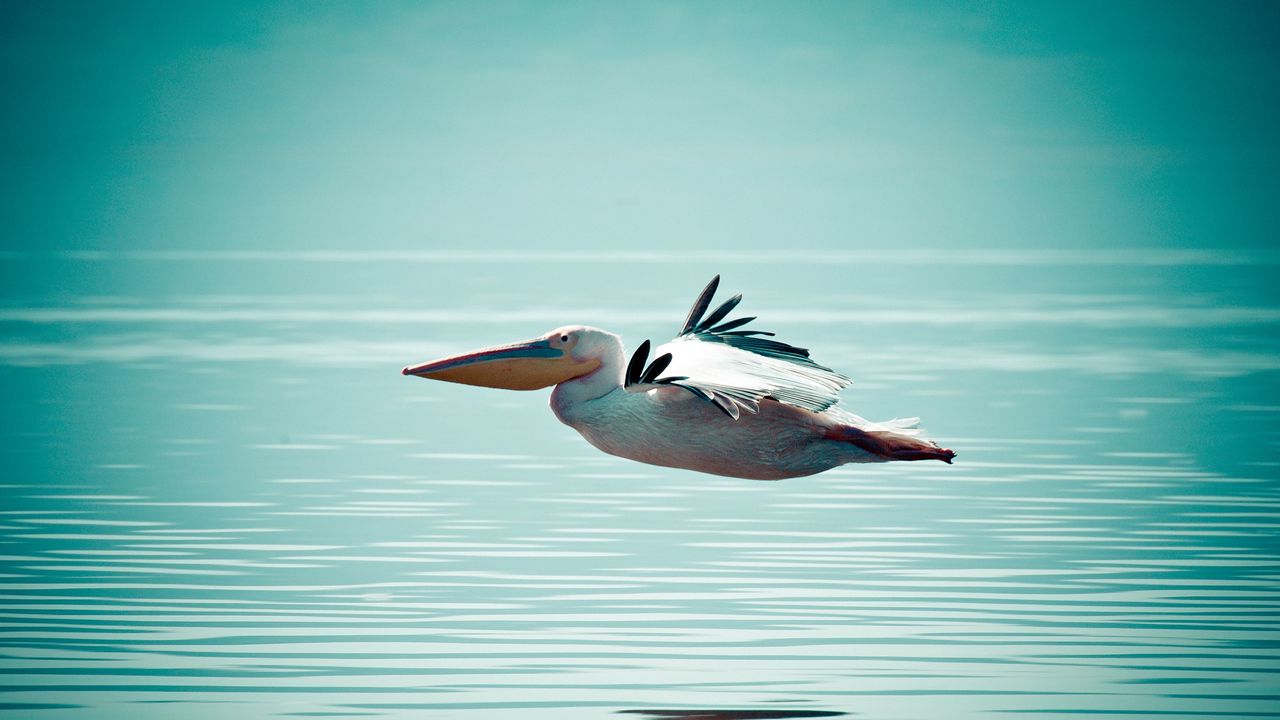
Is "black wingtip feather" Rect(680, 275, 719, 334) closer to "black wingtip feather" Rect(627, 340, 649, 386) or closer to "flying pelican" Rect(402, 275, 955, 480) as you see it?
"flying pelican" Rect(402, 275, 955, 480)

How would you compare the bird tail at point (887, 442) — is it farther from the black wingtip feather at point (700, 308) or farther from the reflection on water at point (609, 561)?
the black wingtip feather at point (700, 308)

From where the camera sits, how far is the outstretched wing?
6879 mm

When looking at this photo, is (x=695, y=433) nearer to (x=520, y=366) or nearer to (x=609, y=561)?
(x=520, y=366)

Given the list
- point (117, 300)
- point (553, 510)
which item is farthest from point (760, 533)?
point (117, 300)

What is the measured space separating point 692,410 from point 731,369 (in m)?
0.28

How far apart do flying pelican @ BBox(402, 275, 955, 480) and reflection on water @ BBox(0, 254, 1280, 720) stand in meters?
0.97

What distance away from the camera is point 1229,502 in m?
12.2

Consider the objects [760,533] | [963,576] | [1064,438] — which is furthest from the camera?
[1064,438]

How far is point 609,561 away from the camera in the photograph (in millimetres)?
10156

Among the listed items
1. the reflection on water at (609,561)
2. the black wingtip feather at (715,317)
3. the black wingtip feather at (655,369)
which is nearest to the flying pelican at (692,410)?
the black wingtip feather at (655,369)

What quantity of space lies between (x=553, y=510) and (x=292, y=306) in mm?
37506

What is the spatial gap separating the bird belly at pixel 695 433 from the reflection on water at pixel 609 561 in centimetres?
96

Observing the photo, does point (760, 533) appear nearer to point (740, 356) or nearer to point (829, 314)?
point (740, 356)

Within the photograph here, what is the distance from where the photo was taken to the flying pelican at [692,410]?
7508 millimetres
